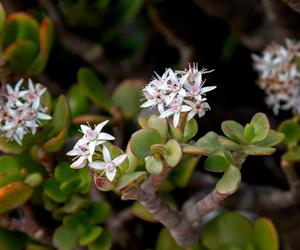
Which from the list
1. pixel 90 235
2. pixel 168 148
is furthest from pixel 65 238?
pixel 168 148

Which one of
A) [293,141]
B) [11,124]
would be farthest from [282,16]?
[11,124]

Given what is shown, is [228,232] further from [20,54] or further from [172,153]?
[20,54]

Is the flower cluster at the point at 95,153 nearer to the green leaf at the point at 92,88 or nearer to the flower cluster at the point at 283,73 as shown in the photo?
the green leaf at the point at 92,88

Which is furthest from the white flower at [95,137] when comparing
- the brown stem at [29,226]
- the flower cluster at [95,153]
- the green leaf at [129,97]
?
the green leaf at [129,97]

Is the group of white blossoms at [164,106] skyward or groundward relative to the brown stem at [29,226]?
skyward

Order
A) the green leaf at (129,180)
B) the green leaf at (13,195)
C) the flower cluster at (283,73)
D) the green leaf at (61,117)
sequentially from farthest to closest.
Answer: the flower cluster at (283,73) < the green leaf at (61,117) < the green leaf at (13,195) < the green leaf at (129,180)
